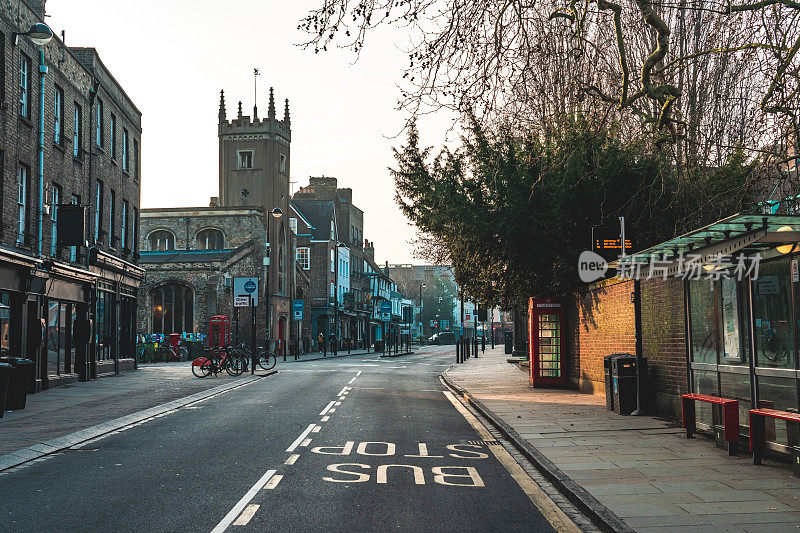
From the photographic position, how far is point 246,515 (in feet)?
22.8

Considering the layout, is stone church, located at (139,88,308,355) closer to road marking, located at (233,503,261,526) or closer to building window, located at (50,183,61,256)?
building window, located at (50,183,61,256)

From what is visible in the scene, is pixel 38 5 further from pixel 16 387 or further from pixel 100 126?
pixel 16 387

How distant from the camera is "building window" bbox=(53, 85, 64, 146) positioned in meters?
23.0

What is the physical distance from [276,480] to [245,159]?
5780cm

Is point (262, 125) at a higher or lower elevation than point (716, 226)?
higher

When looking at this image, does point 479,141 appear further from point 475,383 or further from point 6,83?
point 6,83

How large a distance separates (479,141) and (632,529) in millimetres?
15560

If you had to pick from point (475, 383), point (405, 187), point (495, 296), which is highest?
point (405, 187)

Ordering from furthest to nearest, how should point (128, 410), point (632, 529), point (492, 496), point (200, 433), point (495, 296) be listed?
point (495, 296) → point (128, 410) → point (200, 433) → point (492, 496) → point (632, 529)

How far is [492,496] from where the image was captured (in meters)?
7.97

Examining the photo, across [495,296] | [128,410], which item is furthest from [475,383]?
[128,410]

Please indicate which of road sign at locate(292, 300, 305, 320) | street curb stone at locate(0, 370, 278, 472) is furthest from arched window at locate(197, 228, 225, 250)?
street curb stone at locate(0, 370, 278, 472)

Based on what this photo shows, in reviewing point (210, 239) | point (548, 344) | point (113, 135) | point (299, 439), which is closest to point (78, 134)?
point (113, 135)

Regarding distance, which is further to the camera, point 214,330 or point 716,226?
point 214,330
